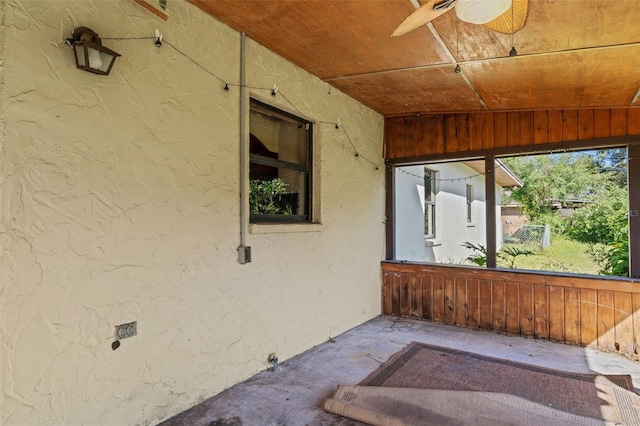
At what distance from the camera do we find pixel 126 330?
211cm

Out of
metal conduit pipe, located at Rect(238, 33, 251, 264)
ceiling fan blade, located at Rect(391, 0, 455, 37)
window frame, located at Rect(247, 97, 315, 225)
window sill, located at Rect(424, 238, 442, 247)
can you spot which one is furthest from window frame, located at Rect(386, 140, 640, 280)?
ceiling fan blade, located at Rect(391, 0, 455, 37)

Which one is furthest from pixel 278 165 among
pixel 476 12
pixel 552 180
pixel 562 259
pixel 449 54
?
pixel 552 180

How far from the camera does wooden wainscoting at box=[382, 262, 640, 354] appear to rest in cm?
351

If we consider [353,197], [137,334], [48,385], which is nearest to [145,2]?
[137,334]

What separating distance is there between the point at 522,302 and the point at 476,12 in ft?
10.6

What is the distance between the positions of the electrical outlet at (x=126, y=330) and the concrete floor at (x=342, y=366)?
628 mm

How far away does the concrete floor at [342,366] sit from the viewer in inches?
93.1

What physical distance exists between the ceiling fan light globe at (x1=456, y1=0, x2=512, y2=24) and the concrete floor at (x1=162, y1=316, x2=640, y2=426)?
2360mm

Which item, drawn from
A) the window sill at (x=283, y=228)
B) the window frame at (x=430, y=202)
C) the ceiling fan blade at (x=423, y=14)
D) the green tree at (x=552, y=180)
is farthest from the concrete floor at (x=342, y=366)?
the green tree at (x=552, y=180)

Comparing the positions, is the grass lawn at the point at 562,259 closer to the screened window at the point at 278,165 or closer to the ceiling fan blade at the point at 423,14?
the screened window at the point at 278,165

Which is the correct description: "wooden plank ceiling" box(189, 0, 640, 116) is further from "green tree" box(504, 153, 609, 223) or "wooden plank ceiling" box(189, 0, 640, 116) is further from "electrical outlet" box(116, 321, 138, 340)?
"green tree" box(504, 153, 609, 223)

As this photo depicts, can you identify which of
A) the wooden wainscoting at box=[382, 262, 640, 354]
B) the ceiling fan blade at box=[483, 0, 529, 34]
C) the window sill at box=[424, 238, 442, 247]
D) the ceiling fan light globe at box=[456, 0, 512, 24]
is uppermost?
the ceiling fan blade at box=[483, 0, 529, 34]

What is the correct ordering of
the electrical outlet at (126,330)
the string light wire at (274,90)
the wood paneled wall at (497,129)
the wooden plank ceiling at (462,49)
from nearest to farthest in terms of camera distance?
the electrical outlet at (126,330)
the wooden plank ceiling at (462,49)
the string light wire at (274,90)
the wood paneled wall at (497,129)

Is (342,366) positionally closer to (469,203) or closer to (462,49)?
(462,49)
